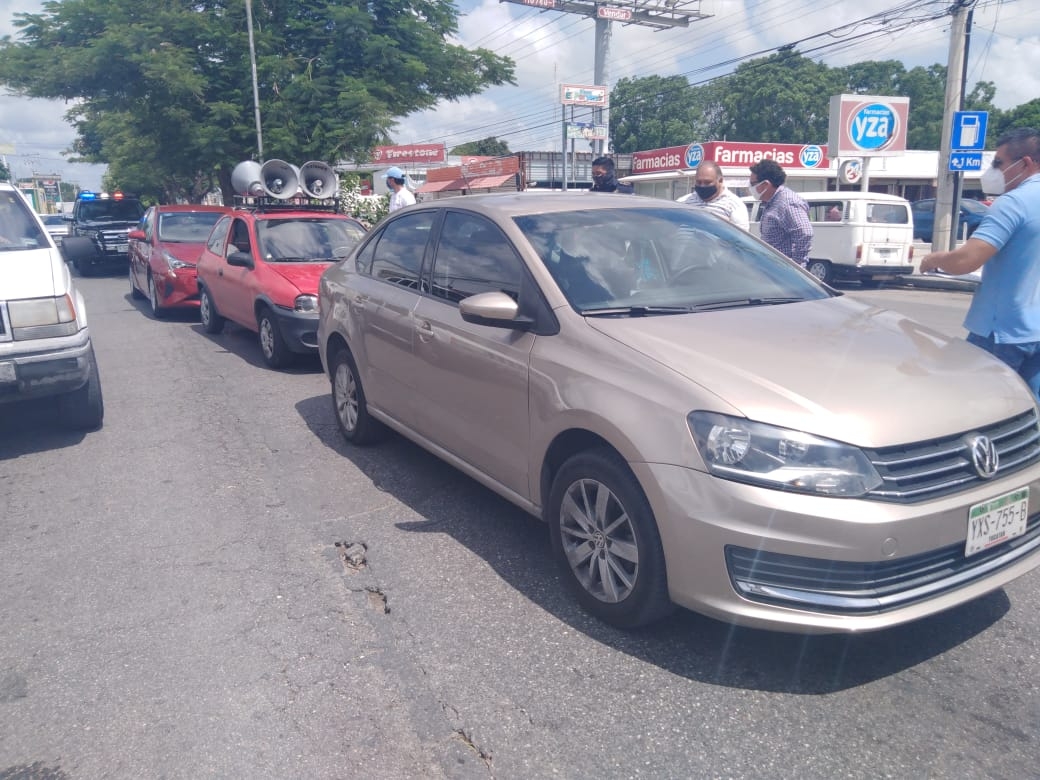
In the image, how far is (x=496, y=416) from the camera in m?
4.03

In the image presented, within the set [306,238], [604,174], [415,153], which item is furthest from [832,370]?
[415,153]

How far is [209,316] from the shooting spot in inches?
430

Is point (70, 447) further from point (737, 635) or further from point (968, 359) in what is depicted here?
point (968, 359)

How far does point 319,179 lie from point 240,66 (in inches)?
411

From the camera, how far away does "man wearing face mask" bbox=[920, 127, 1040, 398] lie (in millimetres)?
4066

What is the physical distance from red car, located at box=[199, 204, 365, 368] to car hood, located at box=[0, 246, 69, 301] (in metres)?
2.35

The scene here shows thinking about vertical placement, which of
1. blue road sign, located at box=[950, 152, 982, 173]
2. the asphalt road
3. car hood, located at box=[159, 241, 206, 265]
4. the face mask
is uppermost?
blue road sign, located at box=[950, 152, 982, 173]

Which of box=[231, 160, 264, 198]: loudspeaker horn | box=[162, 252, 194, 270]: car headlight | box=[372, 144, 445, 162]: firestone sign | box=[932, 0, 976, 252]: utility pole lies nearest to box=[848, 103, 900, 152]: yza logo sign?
box=[932, 0, 976, 252]: utility pole

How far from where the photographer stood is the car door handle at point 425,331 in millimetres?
4595

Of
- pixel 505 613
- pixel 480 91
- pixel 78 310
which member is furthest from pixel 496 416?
pixel 480 91

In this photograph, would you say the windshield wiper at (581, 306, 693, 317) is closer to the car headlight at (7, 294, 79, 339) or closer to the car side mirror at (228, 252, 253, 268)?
the car headlight at (7, 294, 79, 339)

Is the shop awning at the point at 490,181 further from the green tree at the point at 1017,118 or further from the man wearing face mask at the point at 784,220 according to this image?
the green tree at the point at 1017,118

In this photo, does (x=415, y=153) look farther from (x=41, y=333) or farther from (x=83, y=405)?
(x=41, y=333)

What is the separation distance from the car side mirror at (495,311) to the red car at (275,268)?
15.2 feet
